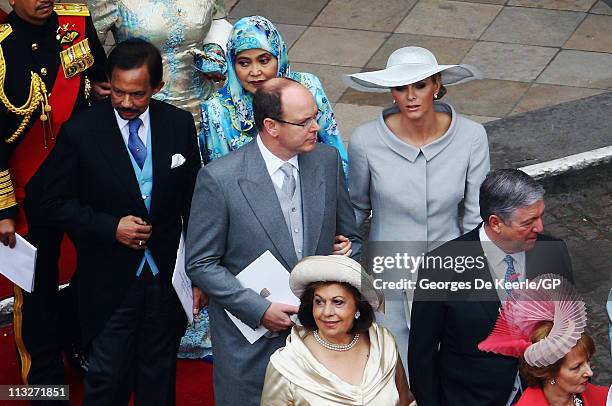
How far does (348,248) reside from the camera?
6316mm

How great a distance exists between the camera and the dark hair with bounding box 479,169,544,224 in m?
5.82

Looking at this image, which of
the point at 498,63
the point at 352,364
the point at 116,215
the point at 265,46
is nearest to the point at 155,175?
the point at 116,215

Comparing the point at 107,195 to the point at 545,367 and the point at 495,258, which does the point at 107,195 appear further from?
the point at 545,367

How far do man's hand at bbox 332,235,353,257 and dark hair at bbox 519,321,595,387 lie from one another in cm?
104

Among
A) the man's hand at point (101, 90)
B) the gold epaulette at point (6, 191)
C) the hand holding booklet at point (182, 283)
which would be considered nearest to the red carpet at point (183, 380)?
the hand holding booklet at point (182, 283)

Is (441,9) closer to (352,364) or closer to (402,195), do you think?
(402,195)

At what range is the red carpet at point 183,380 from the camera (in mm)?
7441

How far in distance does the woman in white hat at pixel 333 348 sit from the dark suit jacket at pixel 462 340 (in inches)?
→ 9.6

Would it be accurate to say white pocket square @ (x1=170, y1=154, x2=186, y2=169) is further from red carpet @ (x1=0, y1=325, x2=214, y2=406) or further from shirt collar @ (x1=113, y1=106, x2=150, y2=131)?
red carpet @ (x1=0, y1=325, x2=214, y2=406)

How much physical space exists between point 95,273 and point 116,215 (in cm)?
30

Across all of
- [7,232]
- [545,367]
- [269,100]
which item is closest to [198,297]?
[7,232]

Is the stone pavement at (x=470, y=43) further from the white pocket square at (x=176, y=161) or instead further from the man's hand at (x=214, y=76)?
the white pocket square at (x=176, y=161)

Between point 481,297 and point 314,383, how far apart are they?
2.61 feet

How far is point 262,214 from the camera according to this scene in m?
6.08
